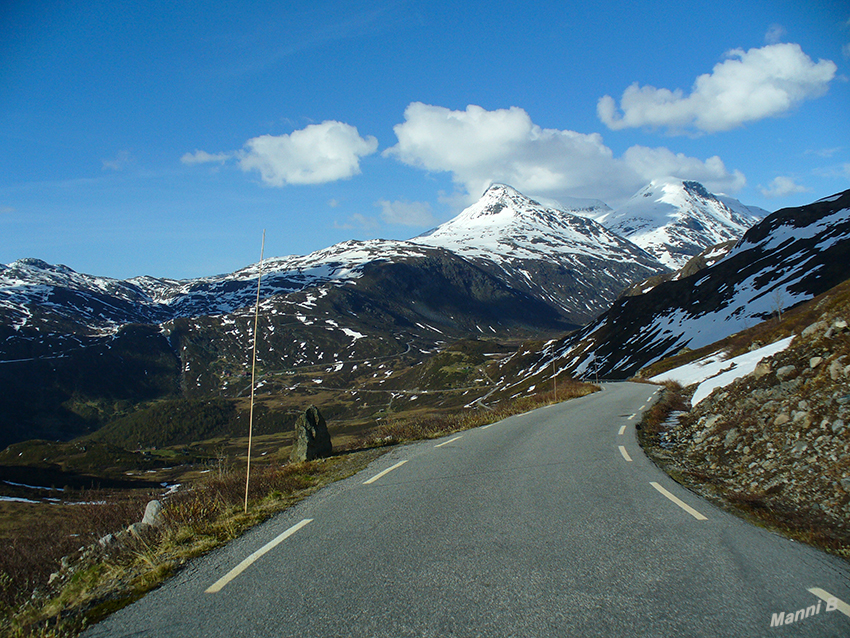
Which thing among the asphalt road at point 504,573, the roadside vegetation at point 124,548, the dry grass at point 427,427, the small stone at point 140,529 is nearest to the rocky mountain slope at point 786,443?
the asphalt road at point 504,573

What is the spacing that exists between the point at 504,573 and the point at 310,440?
10477mm

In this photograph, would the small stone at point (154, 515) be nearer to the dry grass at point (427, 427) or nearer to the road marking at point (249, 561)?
the road marking at point (249, 561)

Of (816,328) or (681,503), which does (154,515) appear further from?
(816,328)

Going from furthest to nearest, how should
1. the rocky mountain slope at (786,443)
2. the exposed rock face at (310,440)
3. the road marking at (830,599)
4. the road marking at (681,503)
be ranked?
the exposed rock face at (310,440) → the rocky mountain slope at (786,443) → the road marking at (681,503) → the road marking at (830,599)

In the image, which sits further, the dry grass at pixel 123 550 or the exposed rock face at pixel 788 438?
the exposed rock face at pixel 788 438

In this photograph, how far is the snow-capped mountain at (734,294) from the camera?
79.1 meters

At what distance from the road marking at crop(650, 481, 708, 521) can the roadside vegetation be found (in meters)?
6.71

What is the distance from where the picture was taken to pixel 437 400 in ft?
613

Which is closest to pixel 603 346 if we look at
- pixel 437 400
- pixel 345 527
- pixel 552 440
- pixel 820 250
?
pixel 820 250

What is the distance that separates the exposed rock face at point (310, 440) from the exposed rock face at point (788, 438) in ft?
32.2

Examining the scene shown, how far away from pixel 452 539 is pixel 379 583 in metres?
1.52

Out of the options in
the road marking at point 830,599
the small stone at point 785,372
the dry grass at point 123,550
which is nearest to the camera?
the road marking at point 830,599

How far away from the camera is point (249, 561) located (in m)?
6.07

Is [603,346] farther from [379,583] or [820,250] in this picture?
[379,583]
